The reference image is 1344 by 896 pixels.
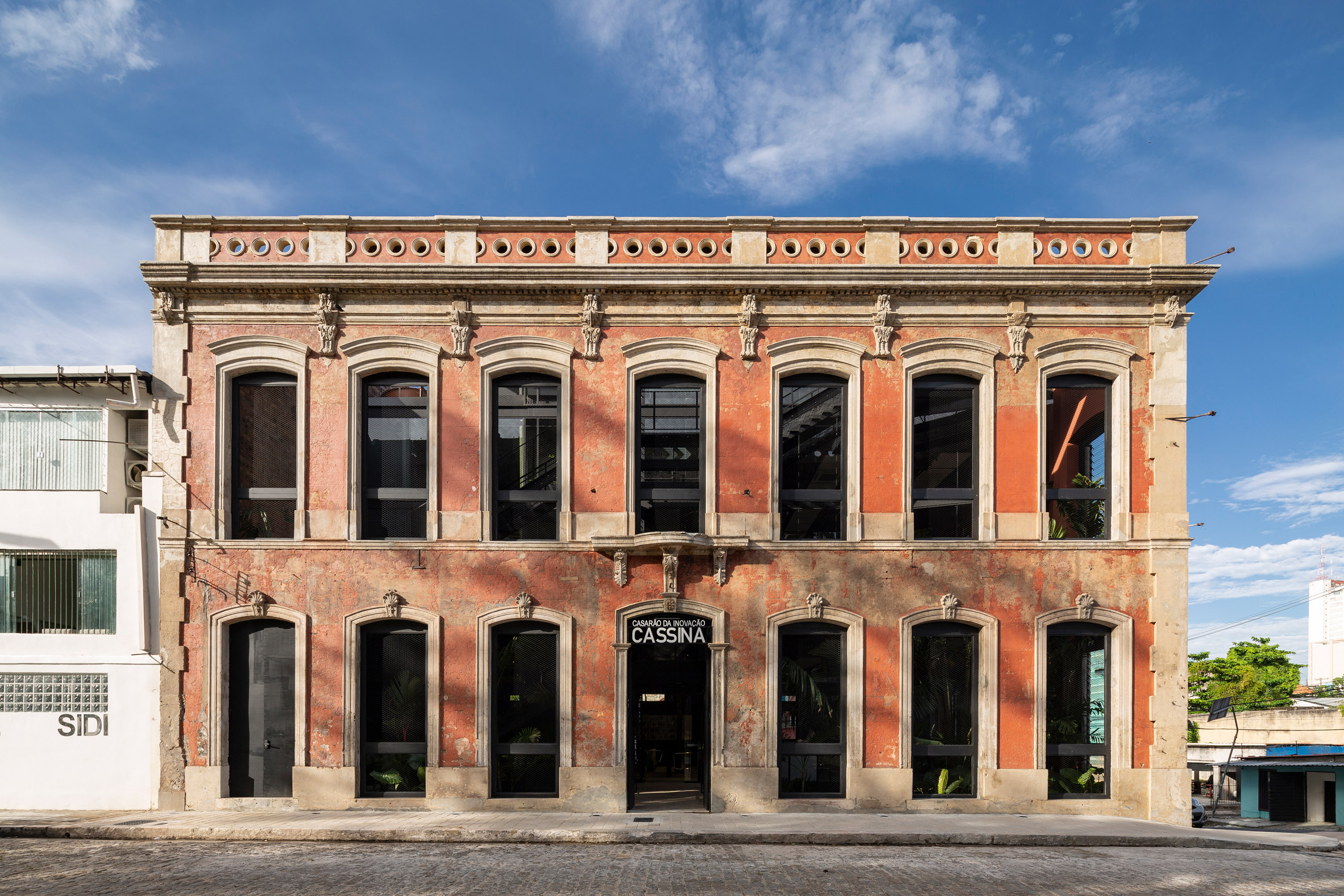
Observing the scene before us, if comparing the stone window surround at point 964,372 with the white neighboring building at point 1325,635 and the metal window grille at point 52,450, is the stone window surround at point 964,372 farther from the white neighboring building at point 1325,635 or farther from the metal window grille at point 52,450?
the white neighboring building at point 1325,635

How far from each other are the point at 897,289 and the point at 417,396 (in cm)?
867

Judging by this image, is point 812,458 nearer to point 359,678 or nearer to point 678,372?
point 678,372

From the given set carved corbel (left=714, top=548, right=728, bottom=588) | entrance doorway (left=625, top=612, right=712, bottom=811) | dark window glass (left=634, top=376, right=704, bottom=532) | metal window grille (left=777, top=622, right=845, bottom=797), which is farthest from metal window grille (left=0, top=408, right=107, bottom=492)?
metal window grille (left=777, top=622, right=845, bottom=797)

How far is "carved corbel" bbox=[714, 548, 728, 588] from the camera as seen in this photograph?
13.1m

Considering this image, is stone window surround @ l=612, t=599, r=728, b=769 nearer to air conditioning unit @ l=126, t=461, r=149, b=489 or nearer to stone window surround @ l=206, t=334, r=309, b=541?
stone window surround @ l=206, t=334, r=309, b=541

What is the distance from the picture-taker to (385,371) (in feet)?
45.0

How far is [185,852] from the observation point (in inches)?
431

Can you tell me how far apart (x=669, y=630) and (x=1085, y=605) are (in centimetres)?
704

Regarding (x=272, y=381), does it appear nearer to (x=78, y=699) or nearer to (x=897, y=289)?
(x=78, y=699)

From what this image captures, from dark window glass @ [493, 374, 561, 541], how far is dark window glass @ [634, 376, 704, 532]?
58.6 inches

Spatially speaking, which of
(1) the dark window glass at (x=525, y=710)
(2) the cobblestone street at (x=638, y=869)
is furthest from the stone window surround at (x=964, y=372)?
(1) the dark window glass at (x=525, y=710)

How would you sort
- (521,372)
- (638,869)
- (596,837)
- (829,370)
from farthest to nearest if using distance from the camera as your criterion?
(521,372)
(829,370)
(596,837)
(638,869)

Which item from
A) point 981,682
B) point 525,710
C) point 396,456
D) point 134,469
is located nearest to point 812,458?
point 981,682

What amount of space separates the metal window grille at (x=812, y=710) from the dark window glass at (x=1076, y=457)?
4.48 meters
